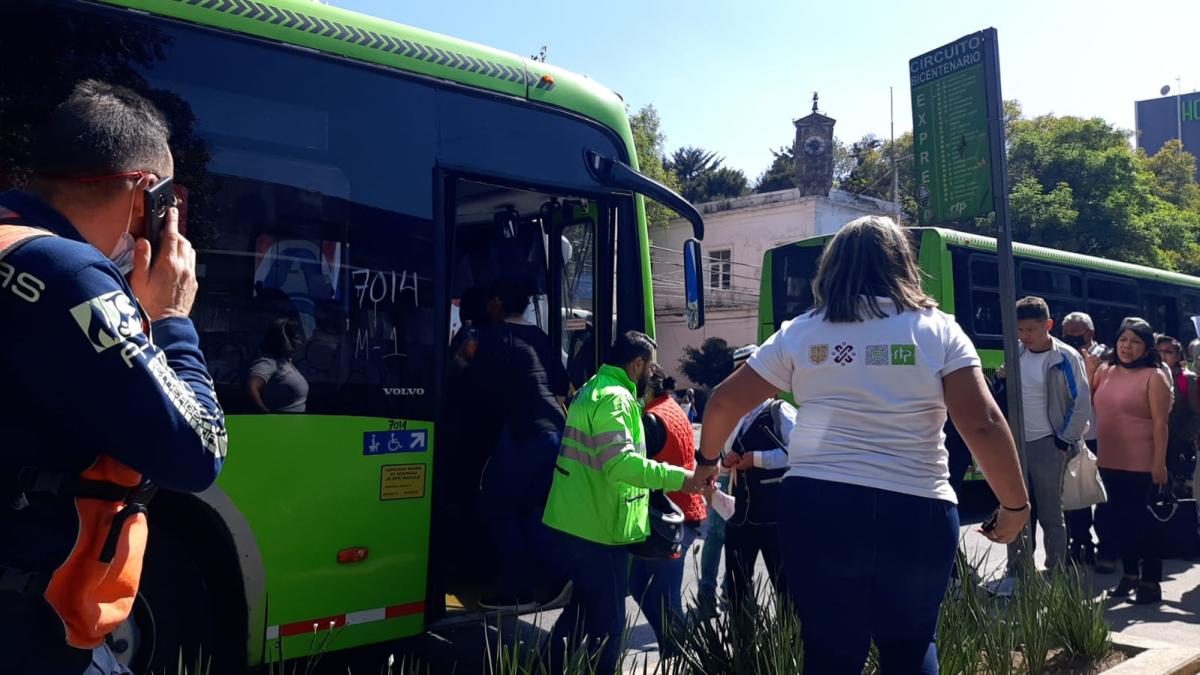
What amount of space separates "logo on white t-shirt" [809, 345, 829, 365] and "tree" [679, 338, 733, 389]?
34.0 m

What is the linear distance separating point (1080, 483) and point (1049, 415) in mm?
508

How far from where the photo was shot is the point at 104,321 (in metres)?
1.64

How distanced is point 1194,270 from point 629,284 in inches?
1646

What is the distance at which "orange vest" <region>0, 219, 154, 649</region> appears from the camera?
169 cm

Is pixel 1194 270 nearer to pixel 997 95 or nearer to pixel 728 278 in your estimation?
pixel 728 278

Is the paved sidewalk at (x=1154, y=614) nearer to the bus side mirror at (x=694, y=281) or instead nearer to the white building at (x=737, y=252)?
the bus side mirror at (x=694, y=281)

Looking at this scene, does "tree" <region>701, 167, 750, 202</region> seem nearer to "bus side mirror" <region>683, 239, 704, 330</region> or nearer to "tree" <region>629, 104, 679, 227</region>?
"tree" <region>629, 104, 679, 227</region>

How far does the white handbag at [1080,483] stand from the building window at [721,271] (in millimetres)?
38667

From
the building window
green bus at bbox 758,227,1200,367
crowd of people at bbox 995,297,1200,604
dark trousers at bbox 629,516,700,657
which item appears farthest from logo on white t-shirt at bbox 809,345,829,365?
the building window

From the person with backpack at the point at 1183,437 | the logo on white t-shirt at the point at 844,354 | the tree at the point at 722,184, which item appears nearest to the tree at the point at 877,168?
the tree at the point at 722,184

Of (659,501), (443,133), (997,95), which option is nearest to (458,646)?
(659,501)

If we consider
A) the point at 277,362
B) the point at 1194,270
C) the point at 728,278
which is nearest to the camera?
the point at 277,362

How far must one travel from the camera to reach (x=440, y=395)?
16.5 feet

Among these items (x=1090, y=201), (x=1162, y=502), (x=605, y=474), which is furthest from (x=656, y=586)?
(x=1090, y=201)
